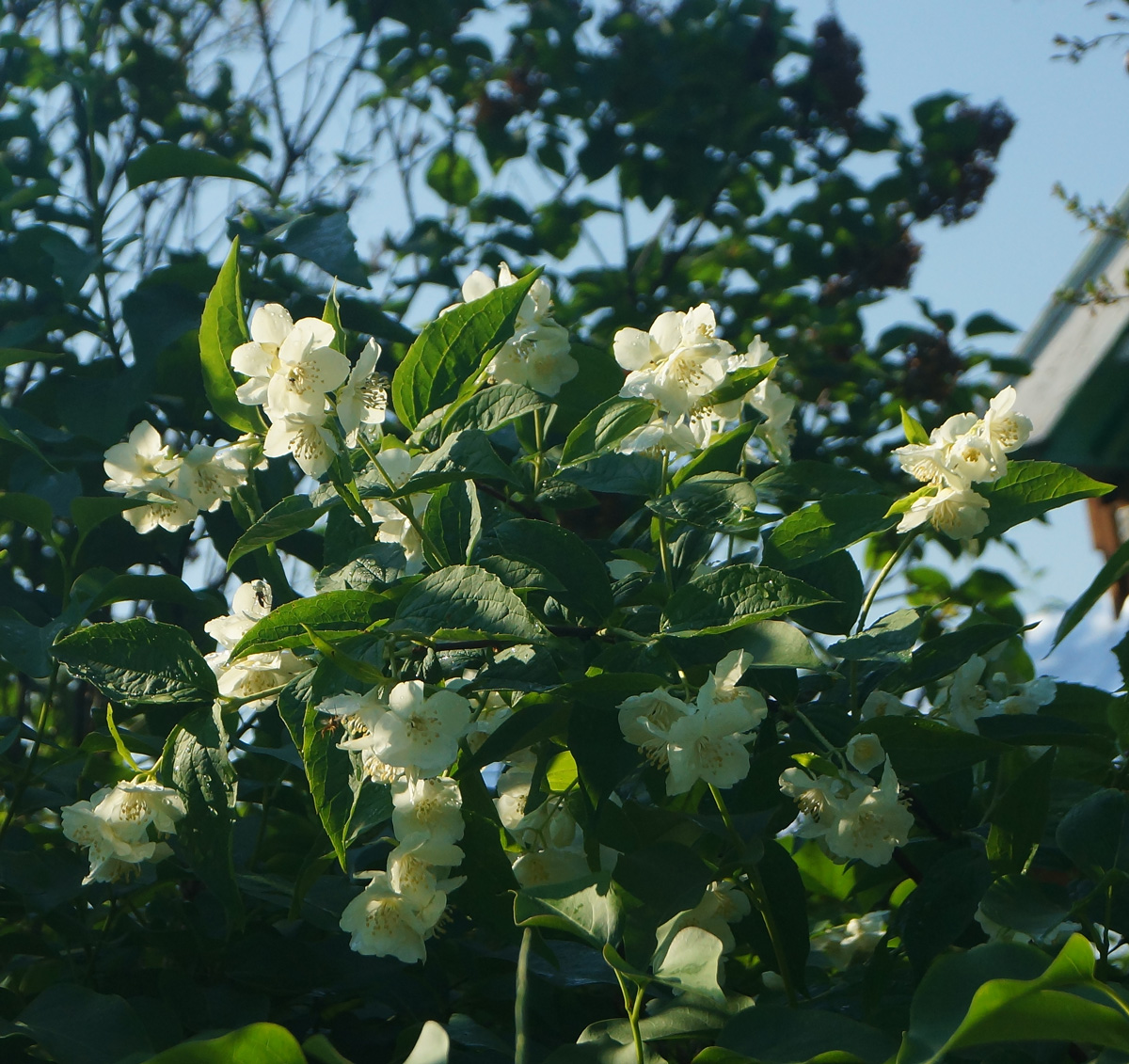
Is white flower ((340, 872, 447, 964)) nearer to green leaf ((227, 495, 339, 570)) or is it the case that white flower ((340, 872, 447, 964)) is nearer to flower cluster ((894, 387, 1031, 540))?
green leaf ((227, 495, 339, 570))

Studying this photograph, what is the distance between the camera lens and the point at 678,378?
35.8 inches

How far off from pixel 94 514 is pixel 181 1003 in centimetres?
42

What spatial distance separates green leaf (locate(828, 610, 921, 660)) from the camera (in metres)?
0.76

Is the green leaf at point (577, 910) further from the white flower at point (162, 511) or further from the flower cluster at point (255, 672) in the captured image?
the white flower at point (162, 511)

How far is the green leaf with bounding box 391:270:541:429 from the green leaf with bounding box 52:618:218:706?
0.23m

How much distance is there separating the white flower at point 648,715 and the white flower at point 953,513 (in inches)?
9.9

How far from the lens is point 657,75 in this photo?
2.95m

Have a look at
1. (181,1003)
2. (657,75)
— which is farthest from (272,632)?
(657,75)

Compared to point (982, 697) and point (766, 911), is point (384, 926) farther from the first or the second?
point (982, 697)

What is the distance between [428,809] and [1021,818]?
16.2 inches

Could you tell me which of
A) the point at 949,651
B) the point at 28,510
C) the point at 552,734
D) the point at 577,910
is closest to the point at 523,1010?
the point at 577,910

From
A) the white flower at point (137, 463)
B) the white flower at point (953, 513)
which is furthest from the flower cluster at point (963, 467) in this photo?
the white flower at point (137, 463)

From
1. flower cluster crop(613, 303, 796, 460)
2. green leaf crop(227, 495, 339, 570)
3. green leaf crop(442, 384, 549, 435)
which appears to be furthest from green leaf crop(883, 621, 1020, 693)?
green leaf crop(227, 495, 339, 570)

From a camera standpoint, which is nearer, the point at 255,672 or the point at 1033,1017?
the point at 1033,1017
